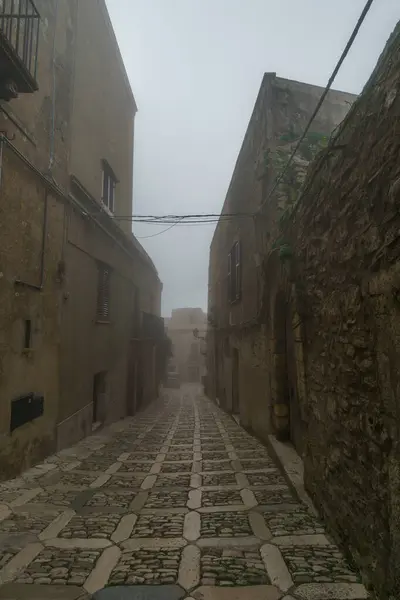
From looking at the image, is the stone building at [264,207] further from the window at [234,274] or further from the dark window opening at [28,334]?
the dark window opening at [28,334]

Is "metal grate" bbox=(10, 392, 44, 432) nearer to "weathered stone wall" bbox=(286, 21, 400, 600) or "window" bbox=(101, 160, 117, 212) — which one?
"weathered stone wall" bbox=(286, 21, 400, 600)

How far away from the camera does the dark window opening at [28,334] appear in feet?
17.3

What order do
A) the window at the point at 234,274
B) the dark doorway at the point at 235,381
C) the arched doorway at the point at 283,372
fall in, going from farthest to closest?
the dark doorway at the point at 235,381 < the window at the point at 234,274 < the arched doorway at the point at 283,372

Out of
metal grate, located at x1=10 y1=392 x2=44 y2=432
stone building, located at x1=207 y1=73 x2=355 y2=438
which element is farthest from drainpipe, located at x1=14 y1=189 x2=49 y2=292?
stone building, located at x1=207 y1=73 x2=355 y2=438

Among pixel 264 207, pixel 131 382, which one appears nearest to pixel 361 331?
pixel 264 207

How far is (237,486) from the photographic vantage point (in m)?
4.41

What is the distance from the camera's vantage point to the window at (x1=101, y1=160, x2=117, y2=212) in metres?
9.71

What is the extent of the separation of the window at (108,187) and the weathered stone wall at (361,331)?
23.8 feet

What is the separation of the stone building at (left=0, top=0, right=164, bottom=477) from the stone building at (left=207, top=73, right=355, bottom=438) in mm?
3515

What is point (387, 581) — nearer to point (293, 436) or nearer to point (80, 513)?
point (80, 513)

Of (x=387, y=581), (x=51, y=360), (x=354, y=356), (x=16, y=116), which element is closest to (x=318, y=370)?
(x=354, y=356)

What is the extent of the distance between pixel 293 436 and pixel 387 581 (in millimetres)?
3606

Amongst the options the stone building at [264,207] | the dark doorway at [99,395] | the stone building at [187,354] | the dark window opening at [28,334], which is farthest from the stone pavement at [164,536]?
the stone building at [187,354]

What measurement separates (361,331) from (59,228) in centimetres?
557
